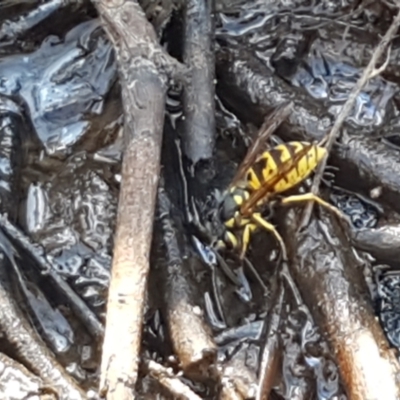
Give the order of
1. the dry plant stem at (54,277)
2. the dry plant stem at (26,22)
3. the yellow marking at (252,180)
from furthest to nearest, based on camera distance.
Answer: the dry plant stem at (26,22) → the yellow marking at (252,180) → the dry plant stem at (54,277)

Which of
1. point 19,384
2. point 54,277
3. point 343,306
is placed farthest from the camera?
point 54,277

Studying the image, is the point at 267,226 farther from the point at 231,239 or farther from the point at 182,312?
the point at 182,312

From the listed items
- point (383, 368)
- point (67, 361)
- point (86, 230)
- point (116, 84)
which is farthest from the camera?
point (116, 84)

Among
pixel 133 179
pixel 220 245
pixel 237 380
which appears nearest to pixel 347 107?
pixel 220 245

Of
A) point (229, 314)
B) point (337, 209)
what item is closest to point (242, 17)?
point (337, 209)

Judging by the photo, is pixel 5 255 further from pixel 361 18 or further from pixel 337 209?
pixel 361 18

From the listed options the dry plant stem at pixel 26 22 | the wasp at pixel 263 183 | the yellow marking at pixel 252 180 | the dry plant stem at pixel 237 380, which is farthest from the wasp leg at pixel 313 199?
the dry plant stem at pixel 26 22

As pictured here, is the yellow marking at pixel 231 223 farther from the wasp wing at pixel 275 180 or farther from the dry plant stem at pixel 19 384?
the dry plant stem at pixel 19 384
